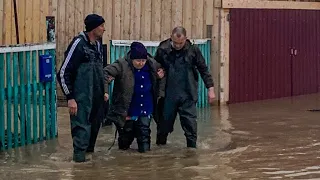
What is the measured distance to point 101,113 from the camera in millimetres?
10273

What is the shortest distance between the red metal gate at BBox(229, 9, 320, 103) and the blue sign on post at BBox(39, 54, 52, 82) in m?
6.24

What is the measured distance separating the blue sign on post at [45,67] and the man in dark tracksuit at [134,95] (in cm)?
113

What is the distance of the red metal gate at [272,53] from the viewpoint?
17172 millimetres

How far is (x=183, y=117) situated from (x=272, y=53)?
7.55 metres

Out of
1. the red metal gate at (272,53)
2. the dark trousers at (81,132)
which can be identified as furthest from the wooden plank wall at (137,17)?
the dark trousers at (81,132)

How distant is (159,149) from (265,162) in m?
1.65

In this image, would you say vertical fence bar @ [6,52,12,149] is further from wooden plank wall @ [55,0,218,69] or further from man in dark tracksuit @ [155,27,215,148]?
wooden plank wall @ [55,0,218,69]

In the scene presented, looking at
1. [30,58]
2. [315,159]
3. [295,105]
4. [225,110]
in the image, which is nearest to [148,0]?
[225,110]

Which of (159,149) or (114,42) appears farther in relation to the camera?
(114,42)

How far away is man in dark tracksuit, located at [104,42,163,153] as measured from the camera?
418 inches

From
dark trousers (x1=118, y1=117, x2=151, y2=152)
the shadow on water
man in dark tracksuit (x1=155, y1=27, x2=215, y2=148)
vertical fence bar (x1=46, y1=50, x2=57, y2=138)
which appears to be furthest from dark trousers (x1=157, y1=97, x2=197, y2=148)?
vertical fence bar (x1=46, y1=50, x2=57, y2=138)

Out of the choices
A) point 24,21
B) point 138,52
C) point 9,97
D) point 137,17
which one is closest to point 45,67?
point 9,97

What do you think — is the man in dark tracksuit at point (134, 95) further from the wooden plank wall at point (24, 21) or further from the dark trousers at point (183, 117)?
the wooden plank wall at point (24, 21)

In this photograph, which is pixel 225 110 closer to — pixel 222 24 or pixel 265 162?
pixel 222 24
